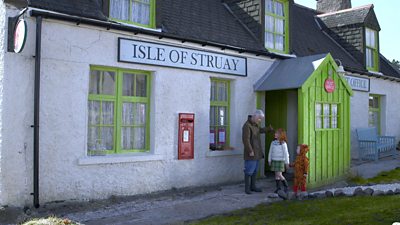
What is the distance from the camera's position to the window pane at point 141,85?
923 centimetres

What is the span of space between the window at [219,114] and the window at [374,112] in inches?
332

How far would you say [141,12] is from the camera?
945 cm

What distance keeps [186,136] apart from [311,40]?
758 cm

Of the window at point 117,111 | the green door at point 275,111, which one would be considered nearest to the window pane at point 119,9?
the window at point 117,111

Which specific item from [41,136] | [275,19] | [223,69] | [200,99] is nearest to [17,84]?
[41,136]

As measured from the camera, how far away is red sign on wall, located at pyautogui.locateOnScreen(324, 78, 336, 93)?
10.6 meters

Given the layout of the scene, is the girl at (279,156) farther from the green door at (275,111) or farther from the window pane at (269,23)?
the window pane at (269,23)

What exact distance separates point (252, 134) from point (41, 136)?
14.8 ft

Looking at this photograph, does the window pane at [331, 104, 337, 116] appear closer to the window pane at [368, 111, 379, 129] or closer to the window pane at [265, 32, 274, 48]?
the window pane at [265, 32, 274, 48]

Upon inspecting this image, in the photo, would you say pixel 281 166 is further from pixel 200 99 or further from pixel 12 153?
pixel 12 153

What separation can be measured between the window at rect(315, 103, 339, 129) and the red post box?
3.09 meters

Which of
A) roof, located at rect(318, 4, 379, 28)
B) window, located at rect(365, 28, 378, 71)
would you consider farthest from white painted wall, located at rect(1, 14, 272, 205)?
window, located at rect(365, 28, 378, 71)

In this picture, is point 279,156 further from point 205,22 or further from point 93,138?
point 205,22

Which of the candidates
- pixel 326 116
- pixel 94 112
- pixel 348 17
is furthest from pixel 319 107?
pixel 348 17
